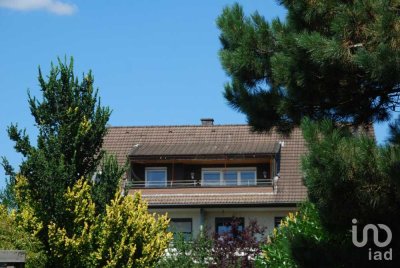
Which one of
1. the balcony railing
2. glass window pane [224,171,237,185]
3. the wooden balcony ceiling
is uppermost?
glass window pane [224,171,237,185]

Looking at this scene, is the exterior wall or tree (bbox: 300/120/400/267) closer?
tree (bbox: 300/120/400/267)

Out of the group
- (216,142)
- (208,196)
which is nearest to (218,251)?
(208,196)

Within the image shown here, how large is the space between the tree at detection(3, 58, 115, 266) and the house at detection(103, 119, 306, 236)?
16998mm

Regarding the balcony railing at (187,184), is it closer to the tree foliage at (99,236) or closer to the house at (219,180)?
the house at (219,180)

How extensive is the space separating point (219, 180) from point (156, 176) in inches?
114

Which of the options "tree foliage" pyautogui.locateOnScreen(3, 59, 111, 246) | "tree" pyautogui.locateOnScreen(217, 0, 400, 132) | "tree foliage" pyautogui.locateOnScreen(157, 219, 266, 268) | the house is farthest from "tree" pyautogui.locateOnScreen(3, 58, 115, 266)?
the house

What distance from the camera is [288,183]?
39938 mm

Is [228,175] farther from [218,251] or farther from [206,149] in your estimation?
[218,251]

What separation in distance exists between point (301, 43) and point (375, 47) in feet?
3.43

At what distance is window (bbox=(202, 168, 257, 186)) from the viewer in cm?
4075

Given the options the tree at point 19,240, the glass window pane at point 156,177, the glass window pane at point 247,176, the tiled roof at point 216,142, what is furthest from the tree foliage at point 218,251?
the glass window pane at point 156,177

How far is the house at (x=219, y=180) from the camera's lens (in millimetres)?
39344

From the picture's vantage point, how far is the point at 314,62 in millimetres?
11766

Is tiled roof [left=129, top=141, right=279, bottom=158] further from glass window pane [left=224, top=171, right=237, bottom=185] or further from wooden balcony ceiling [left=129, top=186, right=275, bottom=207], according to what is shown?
wooden balcony ceiling [left=129, top=186, right=275, bottom=207]
